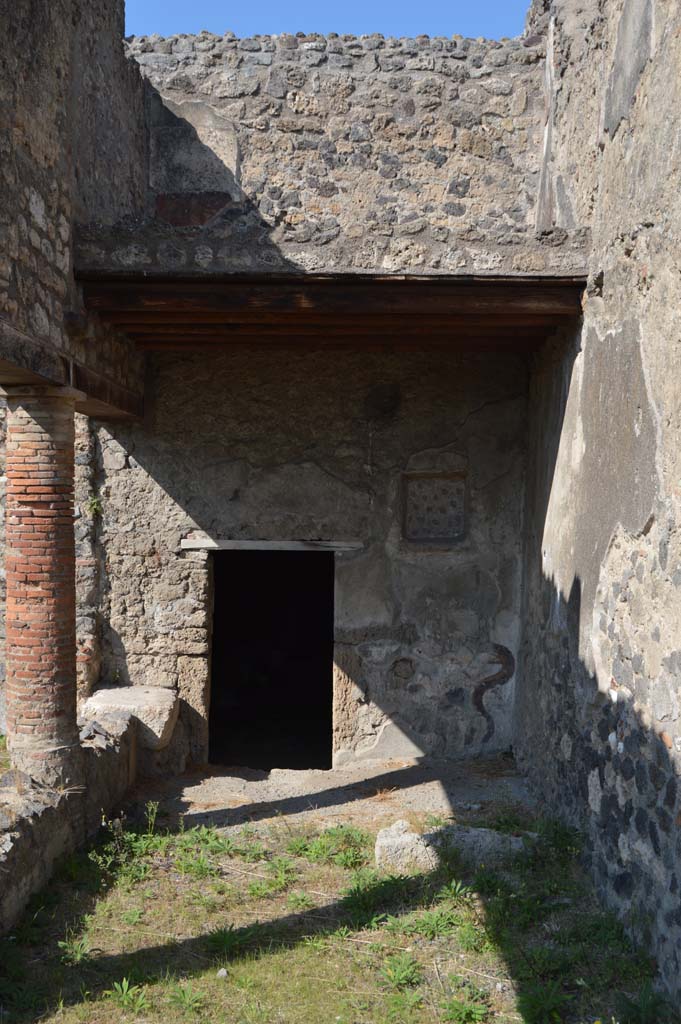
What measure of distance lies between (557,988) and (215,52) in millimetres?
6497

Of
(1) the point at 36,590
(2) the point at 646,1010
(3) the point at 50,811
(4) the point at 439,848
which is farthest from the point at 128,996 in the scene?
(1) the point at 36,590

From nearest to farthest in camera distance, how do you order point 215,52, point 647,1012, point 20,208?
point 647,1012
point 20,208
point 215,52

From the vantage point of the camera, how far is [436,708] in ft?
21.7

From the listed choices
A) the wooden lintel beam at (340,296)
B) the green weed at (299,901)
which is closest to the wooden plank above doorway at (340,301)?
the wooden lintel beam at (340,296)

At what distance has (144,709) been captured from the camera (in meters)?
6.22

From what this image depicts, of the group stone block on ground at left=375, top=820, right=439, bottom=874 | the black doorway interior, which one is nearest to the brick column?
stone block on ground at left=375, top=820, right=439, bottom=874

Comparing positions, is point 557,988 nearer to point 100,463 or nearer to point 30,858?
point 30,858

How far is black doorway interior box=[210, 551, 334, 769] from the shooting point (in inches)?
405

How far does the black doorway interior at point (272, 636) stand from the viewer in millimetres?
10293

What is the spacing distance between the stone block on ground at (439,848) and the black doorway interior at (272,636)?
5.22 m

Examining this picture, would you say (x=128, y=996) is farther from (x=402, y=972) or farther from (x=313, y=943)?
(x=402, y=972)

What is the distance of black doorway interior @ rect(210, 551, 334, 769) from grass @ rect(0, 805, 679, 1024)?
5.35m

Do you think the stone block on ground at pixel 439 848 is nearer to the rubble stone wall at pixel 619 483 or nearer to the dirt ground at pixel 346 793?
the rubble stone wall at pixel 619 483

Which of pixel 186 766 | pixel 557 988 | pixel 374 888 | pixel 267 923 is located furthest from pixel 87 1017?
pixel 186 766
